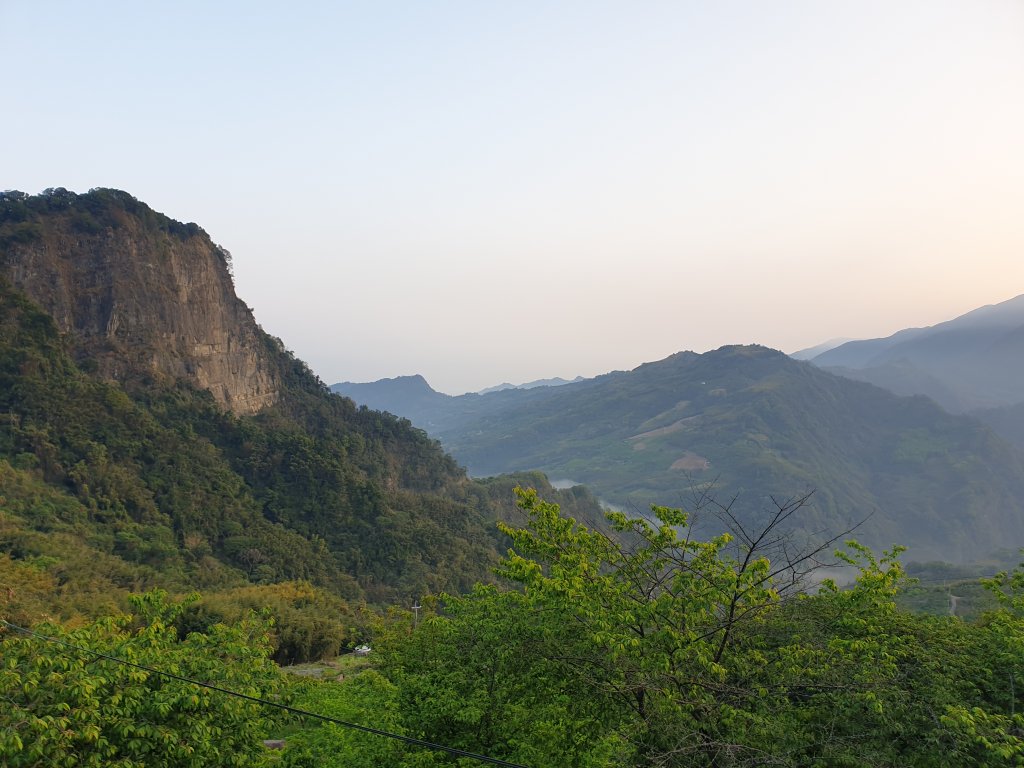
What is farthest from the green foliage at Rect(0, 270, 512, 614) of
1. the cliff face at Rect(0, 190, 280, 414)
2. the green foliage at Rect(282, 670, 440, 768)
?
the green foliage at Rect(282, 670, 440, 768)

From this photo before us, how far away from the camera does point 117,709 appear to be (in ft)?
27.5

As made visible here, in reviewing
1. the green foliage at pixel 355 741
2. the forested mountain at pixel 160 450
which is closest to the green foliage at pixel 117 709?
the green foliage at pixel 355 741

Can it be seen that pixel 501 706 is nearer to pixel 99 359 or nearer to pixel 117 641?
pixel 117 641

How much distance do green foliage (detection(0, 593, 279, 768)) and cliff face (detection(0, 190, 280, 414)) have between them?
172 feet

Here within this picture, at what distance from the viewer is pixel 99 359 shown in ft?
174

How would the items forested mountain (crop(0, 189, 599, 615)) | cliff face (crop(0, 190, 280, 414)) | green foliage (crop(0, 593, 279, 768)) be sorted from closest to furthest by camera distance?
green foliage (crop(0, 593, 279, 768)), forested mountain (crop(0, 189, 599, 615)), cliff face (crop(0, 190, 280, 414))

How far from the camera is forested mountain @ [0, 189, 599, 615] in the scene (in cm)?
3650

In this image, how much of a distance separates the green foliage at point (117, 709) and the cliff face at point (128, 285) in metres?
52.3

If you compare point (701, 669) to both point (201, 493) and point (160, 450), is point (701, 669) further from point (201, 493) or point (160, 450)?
point (160, 450)

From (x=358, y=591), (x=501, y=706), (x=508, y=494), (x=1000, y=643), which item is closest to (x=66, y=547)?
(x=358, y=591)

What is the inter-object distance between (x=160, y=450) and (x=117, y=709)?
46.1 metres

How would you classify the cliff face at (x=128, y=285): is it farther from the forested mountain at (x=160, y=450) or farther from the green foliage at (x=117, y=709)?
the green foliage at (x=117, y=709)

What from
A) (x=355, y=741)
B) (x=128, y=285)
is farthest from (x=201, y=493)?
(x=355, y=741)

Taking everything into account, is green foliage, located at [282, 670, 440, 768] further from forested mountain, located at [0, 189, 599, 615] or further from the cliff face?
the cliff face
